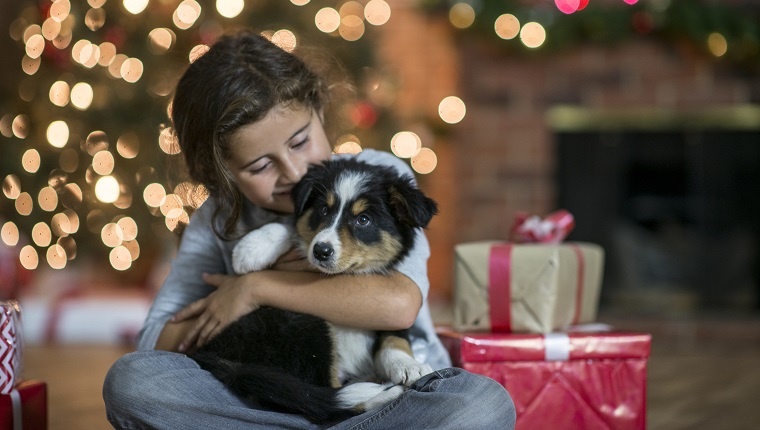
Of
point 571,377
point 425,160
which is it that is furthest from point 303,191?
point 425,160

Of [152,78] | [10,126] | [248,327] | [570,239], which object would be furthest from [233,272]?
[570,239]

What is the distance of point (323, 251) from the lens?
1.67 meters

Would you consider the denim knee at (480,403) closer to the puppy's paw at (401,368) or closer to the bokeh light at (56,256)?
the puppy's paw at (401,368)

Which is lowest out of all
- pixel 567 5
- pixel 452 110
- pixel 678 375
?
pixel 678 375

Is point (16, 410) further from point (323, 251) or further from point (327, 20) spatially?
point (327, 20)

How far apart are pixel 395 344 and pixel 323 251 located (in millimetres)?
262

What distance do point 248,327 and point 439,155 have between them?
12.3 feet

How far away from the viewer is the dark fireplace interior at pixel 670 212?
482 centimetres

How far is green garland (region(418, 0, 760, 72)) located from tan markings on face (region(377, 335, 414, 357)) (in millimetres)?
3446

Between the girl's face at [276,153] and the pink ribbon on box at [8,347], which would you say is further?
the girl's face at [276,153]

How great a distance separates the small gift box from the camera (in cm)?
205

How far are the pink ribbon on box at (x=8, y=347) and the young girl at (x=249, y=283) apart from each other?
0.25 metres

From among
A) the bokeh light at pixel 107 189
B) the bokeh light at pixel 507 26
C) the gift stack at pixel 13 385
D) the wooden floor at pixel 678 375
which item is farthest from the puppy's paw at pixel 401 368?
the bokeh light at pixel 507 26

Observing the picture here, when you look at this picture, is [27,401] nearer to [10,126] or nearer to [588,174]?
[10,126]
